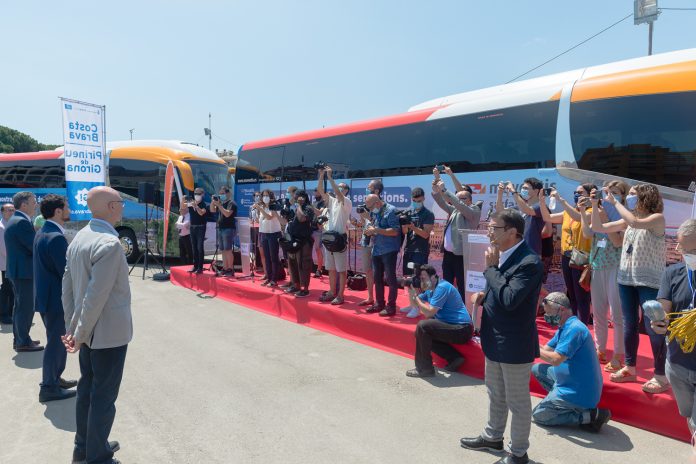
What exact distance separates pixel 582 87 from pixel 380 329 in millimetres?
4288

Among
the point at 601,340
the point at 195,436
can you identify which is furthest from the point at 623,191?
the point at 195,436

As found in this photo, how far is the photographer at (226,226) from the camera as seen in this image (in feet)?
30.4

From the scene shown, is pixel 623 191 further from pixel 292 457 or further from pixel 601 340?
pixel 292 457

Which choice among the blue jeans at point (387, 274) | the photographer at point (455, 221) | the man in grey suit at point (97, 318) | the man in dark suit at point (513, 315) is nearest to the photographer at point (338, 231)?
the blue jeans at point (387, 274)

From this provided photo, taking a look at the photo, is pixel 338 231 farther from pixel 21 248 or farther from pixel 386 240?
pixel 21 248

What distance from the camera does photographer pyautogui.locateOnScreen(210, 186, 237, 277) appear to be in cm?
926

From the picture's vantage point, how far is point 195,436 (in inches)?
139

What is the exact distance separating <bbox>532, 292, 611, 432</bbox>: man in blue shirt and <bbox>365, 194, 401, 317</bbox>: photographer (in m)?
2.70

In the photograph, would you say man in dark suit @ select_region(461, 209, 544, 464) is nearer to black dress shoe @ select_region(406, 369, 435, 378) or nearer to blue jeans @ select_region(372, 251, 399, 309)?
black dress shoe @ select_region(406, 369, 435, 378)

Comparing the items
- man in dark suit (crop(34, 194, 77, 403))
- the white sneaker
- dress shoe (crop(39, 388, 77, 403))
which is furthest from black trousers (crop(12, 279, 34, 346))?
the white sneaker

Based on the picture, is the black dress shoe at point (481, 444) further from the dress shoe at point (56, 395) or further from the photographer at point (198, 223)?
the photographer at point (198, 223)

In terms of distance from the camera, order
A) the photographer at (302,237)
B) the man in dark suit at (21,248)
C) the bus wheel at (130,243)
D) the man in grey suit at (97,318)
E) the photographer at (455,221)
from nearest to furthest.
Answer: the man in grey suit at (97,318)
the man in dark suit at (21,248)
the photographer at (455,221)
the photographer at (302,237)
the bus wheel at (130,243)

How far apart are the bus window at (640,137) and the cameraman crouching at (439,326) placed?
2856 mm

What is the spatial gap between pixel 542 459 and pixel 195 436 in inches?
102
